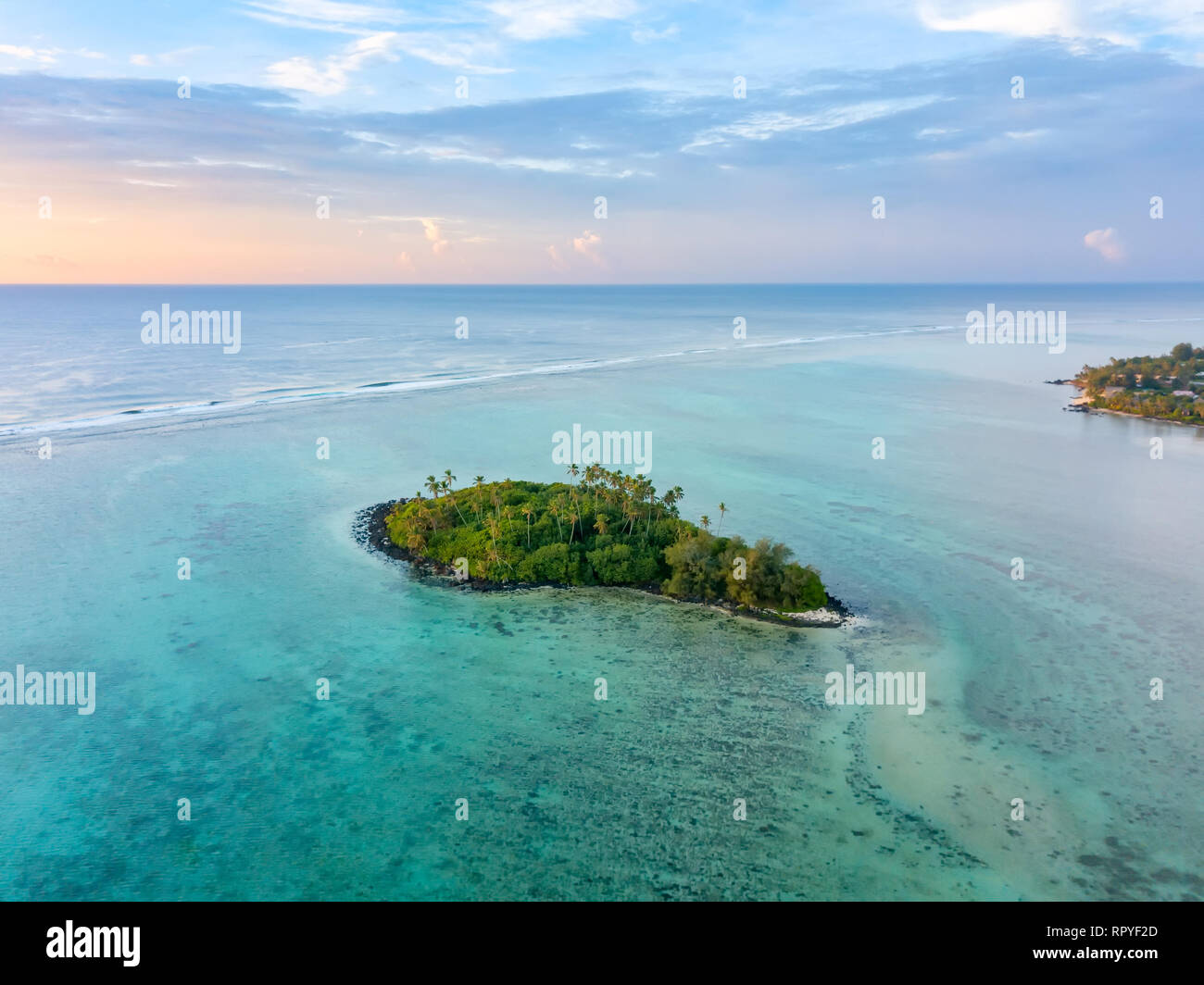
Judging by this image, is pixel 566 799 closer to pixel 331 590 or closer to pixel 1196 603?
pixel 331 590

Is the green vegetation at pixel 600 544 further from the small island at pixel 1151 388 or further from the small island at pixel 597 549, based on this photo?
the small island at pixel 1151 388

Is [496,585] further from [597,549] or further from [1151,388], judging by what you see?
[1151,388]

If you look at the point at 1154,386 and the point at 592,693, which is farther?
the point at 1154,386

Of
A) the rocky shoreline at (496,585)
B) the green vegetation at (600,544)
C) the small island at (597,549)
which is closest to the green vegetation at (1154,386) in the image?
the small island at (597,549)

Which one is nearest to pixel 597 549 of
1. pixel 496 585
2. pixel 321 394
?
pixel 496 585

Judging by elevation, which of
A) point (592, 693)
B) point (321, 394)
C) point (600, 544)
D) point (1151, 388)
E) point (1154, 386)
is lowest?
point (592, 693)
